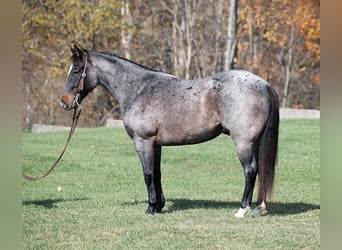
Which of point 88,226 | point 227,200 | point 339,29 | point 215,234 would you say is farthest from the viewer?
point 227,200

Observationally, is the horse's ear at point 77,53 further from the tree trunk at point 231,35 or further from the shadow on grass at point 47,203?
the tree trunk at point 231,35

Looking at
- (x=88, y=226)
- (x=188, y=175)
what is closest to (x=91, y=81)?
(x=88, y=226)

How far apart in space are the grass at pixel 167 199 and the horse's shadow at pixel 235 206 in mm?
12

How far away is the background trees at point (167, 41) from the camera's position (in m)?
24.6

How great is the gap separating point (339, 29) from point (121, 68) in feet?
19.7

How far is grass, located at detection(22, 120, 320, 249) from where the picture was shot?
18.6ft

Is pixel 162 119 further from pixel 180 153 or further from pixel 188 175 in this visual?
pixel 180 153

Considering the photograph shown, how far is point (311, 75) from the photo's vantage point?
1042 inches

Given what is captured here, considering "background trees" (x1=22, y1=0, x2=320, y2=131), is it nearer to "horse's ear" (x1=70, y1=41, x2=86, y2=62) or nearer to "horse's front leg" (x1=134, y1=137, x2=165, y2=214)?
"horse's ear" (x1=70, y1=41, x2=86, y2=62)

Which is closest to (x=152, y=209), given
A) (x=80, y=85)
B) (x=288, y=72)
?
(x=80, y=85)

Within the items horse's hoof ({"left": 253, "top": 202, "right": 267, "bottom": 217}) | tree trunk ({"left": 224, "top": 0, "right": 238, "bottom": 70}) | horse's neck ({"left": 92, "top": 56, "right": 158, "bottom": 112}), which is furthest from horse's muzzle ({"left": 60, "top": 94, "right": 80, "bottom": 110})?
tree trunk ({"left": 224, "top": 0, "right": 238, "bottom": 70})

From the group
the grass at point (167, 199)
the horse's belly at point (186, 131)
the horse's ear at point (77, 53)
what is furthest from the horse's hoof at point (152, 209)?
the horse's ear at point (77, 53)

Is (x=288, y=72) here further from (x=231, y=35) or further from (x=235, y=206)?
(x=235, y=206)

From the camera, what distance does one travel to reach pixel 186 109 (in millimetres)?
6758
